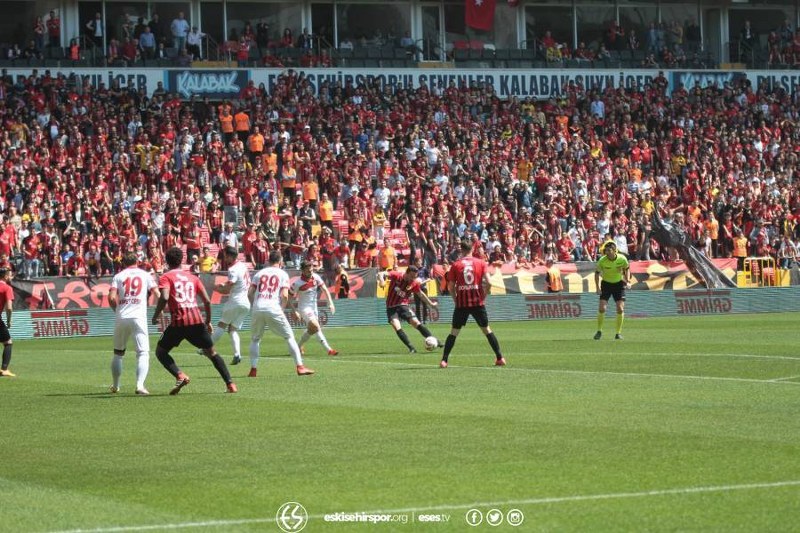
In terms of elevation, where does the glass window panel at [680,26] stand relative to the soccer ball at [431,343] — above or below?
above

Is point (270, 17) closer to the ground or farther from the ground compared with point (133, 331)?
farther from the ground

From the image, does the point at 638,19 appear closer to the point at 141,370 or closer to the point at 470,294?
the point at 470,294

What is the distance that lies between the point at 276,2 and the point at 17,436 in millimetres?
41825

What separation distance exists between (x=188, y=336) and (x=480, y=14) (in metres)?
40.6

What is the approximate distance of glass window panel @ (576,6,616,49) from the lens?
58438 millimetres

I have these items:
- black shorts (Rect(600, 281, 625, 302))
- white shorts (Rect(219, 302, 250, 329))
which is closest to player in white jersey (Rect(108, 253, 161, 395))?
white shorts (Rect(219, 302, 250, 329))

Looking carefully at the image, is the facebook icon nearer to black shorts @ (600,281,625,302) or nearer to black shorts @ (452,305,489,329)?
black shorts @ (452,305,489,329)

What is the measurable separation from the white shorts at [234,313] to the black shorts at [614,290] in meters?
8.56

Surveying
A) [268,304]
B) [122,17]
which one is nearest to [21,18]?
[122,17]

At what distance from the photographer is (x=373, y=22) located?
5484 centimetres

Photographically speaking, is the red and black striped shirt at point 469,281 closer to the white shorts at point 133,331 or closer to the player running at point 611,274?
the white shorts at point 133,331

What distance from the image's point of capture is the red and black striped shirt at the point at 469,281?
67.8ft

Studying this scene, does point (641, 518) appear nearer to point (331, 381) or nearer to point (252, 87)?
point (331, 381)

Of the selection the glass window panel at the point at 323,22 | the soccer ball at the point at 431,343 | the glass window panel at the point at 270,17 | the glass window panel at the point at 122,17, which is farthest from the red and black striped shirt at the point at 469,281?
the glass window panel at the point at 323,22
